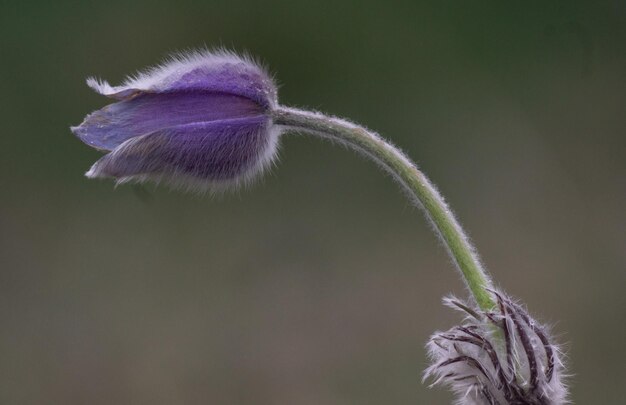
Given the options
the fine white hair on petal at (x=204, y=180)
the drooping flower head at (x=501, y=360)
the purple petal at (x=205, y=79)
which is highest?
the purple petal at (x=205, y=79)

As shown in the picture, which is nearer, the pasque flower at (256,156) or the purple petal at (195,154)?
the pasque flower at (256,156)

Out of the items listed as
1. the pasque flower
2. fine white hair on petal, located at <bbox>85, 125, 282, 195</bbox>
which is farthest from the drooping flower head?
fine white hair on petal, located at <bbox>85, 125, 282, 195</bbox>

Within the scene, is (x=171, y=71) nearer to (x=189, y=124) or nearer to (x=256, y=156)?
(x=189, y=124)

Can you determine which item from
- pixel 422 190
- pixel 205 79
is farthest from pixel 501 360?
pixel 205 79

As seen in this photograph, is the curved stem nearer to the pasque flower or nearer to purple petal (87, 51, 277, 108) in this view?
the pasque flower

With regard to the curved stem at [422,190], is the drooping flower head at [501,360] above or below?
below

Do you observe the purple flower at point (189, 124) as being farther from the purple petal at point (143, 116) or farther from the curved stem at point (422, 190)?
the curved stem at point (422, 190)

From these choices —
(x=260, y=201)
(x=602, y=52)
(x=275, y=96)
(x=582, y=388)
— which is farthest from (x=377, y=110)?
(x=275, y=96)

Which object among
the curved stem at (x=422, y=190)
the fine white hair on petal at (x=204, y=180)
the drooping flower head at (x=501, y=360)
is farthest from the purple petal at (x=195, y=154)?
the drooping flower head at (x=501, y=360)
